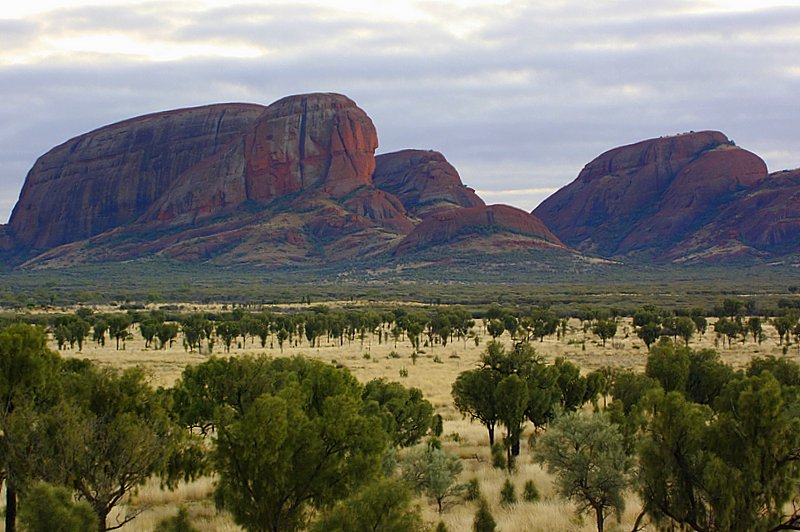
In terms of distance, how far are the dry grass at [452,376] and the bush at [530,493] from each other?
0.55 feet

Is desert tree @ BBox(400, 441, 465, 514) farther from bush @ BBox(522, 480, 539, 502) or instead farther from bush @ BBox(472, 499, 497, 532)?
bush @ BBox(472, 499, 497, 532)

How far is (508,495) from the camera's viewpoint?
1811cm

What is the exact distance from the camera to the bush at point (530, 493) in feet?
60.0

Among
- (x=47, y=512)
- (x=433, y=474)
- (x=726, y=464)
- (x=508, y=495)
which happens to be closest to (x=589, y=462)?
(x=508, y=495)

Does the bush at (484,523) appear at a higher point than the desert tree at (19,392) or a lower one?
lower

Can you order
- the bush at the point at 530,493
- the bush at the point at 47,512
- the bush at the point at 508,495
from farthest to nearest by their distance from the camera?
the bush at the point at 530,493 → the bush at the point at 508,495 → the bush at the point at 47,512

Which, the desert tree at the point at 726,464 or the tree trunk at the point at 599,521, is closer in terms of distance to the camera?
the desert tree at the point at 726,464

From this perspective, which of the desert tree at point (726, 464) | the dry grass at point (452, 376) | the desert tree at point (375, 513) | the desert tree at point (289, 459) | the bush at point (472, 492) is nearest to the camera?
the desert tree at point (375, 513)

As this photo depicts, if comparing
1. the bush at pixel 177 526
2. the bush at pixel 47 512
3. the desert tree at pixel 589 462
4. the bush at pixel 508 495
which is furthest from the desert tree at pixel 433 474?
the bush at pixel 47 512

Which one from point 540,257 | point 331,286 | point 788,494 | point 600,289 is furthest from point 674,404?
point 540,257

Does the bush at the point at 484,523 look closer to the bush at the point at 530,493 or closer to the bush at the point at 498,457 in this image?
the bush at the point at 530,493

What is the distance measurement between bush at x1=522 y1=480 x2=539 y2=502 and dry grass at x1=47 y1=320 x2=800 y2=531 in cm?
17

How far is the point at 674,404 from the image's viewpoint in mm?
12750

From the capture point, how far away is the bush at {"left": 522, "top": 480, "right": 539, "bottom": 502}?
60.0 feet
